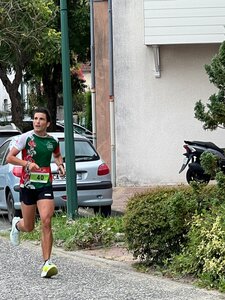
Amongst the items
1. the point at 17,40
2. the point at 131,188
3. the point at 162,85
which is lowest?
the point at 131,188

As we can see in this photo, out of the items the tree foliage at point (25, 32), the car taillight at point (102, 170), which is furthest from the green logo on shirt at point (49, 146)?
the tree foliage at point (25, 32)

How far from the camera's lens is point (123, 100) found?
1736 cm

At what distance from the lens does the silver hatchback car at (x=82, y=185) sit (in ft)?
41.8

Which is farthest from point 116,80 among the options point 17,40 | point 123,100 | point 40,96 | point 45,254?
point 40,96

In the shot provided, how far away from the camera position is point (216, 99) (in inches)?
324

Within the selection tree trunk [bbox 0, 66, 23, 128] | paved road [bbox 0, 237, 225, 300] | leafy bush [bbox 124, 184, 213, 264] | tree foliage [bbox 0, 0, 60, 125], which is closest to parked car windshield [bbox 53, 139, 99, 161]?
paved road [bbox 0, 237, 225, 300]

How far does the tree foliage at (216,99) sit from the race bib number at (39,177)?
1.74 metres

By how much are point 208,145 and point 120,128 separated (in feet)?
9.85

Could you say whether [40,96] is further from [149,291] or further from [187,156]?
[149,291]

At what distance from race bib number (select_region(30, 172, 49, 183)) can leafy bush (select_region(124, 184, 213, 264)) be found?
1001 mm

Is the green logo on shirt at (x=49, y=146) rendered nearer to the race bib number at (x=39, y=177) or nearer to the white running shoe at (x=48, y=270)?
the race bib number at (x=39, y=177)

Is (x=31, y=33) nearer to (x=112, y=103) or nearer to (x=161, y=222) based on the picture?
(x=112, y=103)

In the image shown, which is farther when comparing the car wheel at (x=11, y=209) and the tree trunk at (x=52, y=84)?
the tree trunk at (x=52, y=84)

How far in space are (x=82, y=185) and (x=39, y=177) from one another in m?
4.74
